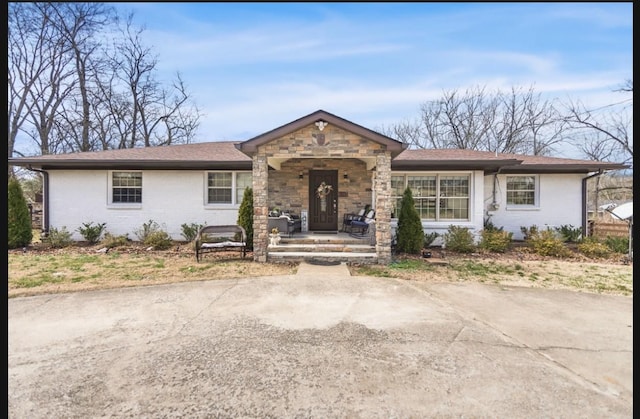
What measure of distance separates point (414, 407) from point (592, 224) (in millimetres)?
14205

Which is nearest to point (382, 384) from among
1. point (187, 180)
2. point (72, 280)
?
point (72, 280)

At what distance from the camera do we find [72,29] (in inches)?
854

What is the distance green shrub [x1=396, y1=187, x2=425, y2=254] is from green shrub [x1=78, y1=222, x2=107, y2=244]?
10.1 m

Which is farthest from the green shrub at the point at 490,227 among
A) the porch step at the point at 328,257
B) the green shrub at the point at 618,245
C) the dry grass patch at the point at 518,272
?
the porch step at the point at 328,257

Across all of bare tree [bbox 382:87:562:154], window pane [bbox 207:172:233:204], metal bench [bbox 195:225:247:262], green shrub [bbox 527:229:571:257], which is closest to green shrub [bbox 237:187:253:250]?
metal bench [bbox 195:225:247:262]

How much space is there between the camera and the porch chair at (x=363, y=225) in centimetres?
992

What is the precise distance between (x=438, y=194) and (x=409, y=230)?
8.15ft

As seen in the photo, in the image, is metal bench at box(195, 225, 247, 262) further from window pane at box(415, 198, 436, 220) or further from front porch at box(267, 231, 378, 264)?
window pane at box(415, 198, 436, 220)

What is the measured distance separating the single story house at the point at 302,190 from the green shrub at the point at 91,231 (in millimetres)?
224

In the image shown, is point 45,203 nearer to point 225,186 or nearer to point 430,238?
point 225,186

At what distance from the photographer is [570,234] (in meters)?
11.5

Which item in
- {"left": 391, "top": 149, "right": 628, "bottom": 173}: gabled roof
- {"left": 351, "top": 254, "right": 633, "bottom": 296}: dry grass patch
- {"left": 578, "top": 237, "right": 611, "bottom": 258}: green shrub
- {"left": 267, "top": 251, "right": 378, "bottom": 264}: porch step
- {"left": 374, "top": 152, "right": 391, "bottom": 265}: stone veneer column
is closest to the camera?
{"left": 351, "top": 254, "right": 633, "bottom": 296}: dry grass patch

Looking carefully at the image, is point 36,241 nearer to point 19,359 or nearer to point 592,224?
point 19,359

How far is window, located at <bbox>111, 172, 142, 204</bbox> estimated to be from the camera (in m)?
11.8
